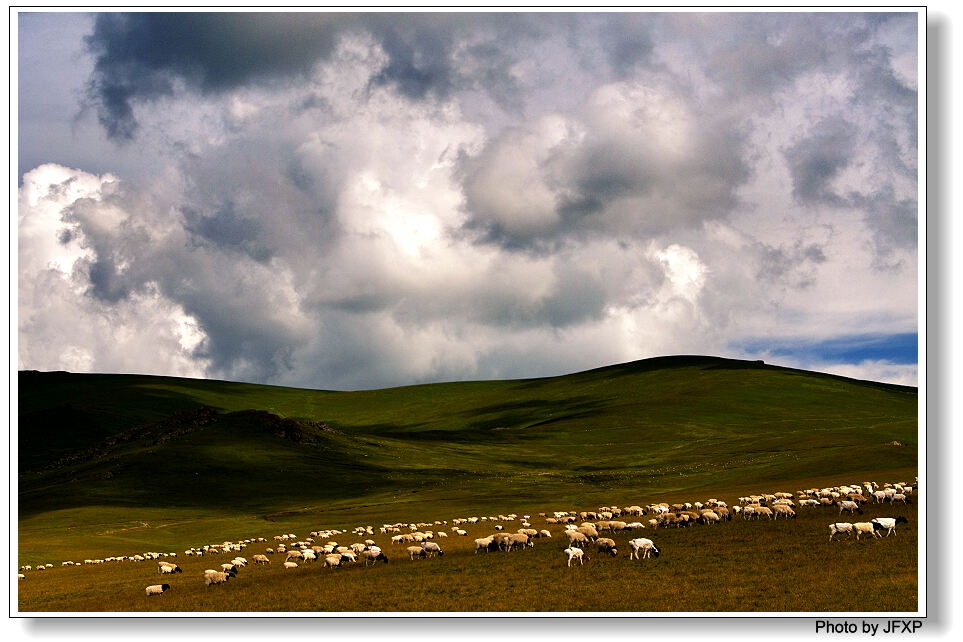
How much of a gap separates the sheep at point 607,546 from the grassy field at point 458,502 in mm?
2127

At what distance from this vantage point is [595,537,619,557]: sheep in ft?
127

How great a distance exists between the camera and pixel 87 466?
437ft

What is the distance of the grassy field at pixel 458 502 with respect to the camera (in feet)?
104

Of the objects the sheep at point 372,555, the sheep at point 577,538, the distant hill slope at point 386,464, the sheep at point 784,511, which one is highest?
the sheep at point 784,511

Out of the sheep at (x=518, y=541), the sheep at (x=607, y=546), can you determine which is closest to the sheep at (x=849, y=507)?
the sheep at (x=607, y=546)

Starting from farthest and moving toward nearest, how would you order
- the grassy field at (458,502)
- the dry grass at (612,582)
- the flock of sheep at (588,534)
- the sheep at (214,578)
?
the sheep at (214,578)
the flock of sheep at (588,534)
the grassy field at (458,502)
the dry grass at (612,582)

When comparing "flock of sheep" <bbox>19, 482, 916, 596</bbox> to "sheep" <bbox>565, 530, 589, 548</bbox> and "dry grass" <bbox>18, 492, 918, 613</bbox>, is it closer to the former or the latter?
"sheep" <bbox>565, 530, 589, 548</bbox>

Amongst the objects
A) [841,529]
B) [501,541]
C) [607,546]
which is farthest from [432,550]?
[841,529]

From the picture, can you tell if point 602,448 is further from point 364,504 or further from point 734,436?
point 364,504

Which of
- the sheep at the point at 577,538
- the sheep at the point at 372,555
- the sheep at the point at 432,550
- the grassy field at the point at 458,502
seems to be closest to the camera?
the grassy field at the point at 458,502

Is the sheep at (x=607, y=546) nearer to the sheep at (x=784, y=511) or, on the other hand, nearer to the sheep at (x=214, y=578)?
the sheep at (x=784, y=511)

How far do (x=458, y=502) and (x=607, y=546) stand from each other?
183 feet
